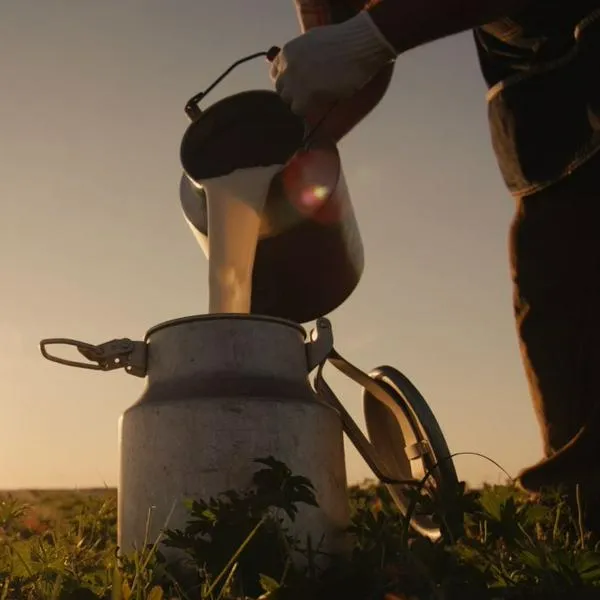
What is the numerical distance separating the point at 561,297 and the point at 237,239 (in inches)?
39.8

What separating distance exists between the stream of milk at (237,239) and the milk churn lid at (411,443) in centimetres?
46

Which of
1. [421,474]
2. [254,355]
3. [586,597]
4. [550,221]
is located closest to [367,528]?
[421,474]

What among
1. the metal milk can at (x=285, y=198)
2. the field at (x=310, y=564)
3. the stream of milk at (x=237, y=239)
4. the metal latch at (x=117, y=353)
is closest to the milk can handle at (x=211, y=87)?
the metal milk can at (x=285, y=198)

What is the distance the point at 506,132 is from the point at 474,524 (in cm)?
124

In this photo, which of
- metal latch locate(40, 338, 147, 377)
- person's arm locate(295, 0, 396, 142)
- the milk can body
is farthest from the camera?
person's arm locate(295, 0, 396, 142)

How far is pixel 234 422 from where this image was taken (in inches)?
71.5

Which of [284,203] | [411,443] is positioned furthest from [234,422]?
[284,203]

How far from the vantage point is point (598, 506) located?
231cm

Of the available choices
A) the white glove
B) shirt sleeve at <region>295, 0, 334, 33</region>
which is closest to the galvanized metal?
the white glove

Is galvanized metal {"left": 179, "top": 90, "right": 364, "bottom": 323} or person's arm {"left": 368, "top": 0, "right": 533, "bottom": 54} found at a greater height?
person's arm {"left": 368, "top": 0, "right": 533, "bottom": 54}

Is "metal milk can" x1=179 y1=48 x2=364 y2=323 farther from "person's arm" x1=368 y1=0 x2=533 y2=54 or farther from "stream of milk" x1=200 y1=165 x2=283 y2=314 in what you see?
"person's arm" x1=368 y1=0 x2=533 y2=54

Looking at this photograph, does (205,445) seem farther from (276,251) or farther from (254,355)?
(276,251)

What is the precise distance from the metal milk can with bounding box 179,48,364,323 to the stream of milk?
0.05 m

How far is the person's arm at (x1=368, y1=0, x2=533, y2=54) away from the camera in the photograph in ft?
7.31
